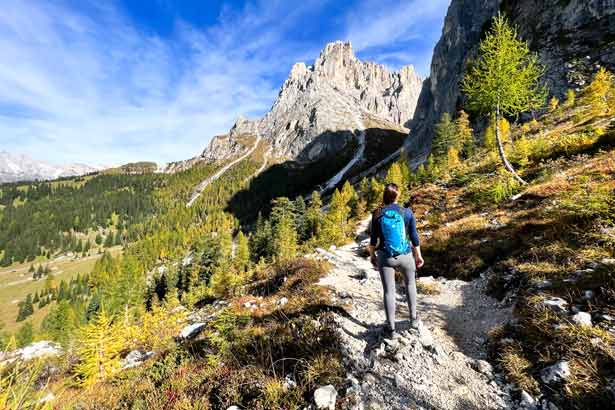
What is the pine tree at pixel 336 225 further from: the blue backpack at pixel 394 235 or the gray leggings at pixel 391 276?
the blue backpack at pixel 394 235

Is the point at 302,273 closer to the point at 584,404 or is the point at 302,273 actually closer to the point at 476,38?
the point at 584,404

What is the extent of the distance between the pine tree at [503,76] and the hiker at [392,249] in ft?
50.4

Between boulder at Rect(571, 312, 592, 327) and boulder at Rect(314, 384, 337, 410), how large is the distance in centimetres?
447

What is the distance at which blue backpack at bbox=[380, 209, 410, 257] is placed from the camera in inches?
223

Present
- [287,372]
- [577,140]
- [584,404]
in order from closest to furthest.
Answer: [584,404], [287,372], [577,140]

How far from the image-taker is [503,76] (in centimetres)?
1716

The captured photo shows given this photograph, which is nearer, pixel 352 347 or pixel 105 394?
pixel 352 347

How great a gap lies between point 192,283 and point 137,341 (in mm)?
49417

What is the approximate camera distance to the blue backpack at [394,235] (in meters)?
5.66

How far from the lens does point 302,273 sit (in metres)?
12.9

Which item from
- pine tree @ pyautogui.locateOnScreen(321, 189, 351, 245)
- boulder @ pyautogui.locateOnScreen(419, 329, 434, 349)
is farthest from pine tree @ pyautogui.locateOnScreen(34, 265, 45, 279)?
boulder @ pyautogui.locateOnScreen(419, 329, 434, 349)

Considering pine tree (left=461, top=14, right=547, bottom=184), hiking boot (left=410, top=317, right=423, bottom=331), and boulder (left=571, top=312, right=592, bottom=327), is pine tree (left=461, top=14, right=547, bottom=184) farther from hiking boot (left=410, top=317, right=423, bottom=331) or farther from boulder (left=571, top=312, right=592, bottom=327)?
hiking boot (left=410, top=317, right=423, bottom=331)

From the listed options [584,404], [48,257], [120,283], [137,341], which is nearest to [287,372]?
[584,404]

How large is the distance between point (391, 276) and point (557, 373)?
2.85 meters
